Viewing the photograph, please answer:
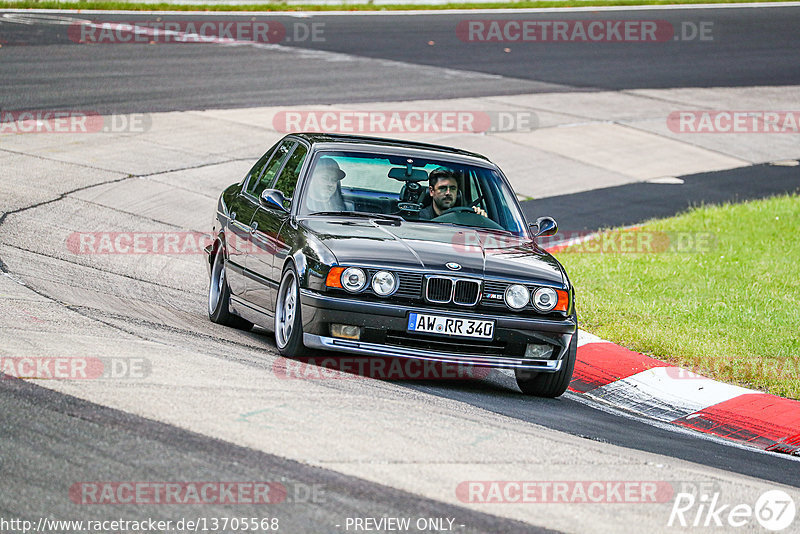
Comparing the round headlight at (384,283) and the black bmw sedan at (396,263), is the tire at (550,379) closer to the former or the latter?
the black bmw sedan at (396,263)

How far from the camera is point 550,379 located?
7.95 metres

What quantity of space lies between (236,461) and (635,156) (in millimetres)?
16093

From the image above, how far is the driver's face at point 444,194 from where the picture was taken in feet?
28.7

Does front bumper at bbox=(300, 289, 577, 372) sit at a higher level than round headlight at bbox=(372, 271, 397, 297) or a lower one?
lower

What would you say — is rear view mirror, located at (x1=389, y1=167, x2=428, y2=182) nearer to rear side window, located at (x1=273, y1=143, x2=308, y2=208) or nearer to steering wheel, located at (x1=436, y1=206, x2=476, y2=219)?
steering wheel, located at (x1=436, y1=206, x2=476, y2=219)

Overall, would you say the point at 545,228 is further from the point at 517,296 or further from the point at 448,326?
the point at 448,326

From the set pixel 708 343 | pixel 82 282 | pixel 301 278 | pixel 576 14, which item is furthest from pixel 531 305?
pixel 576 14

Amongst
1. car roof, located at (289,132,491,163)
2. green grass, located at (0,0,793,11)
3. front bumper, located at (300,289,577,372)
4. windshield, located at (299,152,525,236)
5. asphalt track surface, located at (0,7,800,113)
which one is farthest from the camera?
green grass, located at (0,0,793,11)

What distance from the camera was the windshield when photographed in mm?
8562

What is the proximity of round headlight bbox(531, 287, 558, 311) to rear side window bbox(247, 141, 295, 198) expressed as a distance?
8.76ft

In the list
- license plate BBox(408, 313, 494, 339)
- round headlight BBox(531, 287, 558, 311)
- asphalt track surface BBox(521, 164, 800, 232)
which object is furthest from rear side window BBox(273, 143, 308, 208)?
asphalt track surface BBox(521, 164, 800, 232)

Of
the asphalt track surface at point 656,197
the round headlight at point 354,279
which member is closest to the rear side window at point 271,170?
the round headlight at point 354,279

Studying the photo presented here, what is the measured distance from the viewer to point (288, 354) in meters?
7.72

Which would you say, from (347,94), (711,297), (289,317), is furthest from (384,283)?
(347,94)
